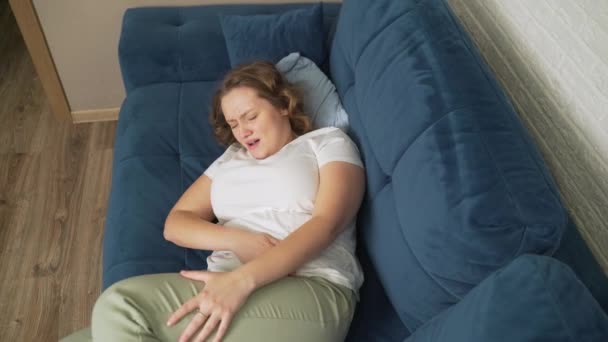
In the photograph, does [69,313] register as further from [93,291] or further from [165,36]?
[165,36]

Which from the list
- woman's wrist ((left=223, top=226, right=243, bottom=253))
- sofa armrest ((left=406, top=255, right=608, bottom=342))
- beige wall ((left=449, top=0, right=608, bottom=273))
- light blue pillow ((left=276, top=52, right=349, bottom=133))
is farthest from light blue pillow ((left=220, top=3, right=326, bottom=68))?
sofa armrest ((left=406, top=255, right=608, bottom=342))

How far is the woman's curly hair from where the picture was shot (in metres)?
1.36

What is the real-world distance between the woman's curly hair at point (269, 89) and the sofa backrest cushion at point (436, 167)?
0.59ft

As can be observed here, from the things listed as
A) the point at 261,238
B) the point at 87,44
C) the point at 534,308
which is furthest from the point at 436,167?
the point at 87,44

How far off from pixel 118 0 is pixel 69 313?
48.6 inches

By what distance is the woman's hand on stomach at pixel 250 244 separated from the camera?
1157 mm

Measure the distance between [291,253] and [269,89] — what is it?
50 cm

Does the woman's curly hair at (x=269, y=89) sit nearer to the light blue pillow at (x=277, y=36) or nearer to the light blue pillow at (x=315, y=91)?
the light blue pillow at (x=315, y=91)

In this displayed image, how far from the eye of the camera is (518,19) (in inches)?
49.5

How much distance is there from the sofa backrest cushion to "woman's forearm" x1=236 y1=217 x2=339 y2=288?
5.6 inches

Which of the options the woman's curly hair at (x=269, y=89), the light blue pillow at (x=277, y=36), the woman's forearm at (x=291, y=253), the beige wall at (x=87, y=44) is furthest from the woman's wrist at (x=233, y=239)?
the beige wall at (x=87, y=44)

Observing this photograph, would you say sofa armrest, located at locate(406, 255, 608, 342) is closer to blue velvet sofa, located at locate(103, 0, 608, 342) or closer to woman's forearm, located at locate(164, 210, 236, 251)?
blue velvet sofa, located at locate(103, 0, 608, 342)

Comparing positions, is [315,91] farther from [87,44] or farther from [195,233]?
[87,44]

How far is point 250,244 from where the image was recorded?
117cm
